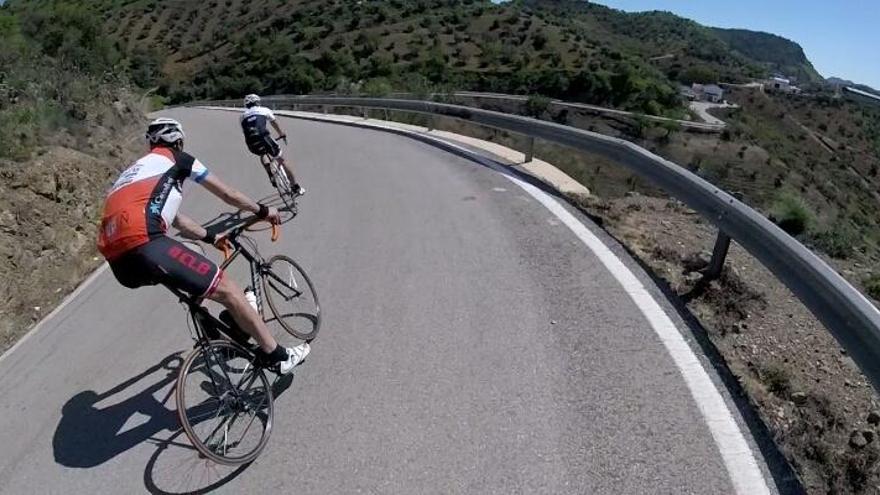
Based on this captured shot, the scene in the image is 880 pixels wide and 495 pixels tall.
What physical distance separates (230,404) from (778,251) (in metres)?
3.84

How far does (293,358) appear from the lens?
163 inches

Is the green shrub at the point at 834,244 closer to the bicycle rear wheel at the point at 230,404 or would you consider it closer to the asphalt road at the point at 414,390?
the asphalt road at the point at 414,390

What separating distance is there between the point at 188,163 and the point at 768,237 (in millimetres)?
4058

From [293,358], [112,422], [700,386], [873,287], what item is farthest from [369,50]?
[700,386]

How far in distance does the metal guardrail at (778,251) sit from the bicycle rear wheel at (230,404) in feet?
11.0

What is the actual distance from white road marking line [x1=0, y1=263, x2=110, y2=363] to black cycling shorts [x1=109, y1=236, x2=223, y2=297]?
2.61 metres

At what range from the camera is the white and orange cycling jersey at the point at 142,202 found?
3455 millimetres

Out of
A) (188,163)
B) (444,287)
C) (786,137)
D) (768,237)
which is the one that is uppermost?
(188,163)

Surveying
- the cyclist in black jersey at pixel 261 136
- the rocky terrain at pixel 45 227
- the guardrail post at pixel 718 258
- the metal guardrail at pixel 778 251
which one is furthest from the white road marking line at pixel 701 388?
the rocky terrain at pixel 45 227

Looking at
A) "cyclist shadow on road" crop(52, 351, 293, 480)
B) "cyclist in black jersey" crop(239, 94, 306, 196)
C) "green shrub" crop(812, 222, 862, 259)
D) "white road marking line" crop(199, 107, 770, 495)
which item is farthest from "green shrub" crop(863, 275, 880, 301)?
"cyclist in black jersey" crop(239, 94, 306, 196)

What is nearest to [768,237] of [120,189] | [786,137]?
[120,189]

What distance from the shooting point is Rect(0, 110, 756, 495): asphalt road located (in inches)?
129

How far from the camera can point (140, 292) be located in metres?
6.26

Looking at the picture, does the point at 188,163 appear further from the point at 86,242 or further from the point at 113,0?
the point at 113,0
